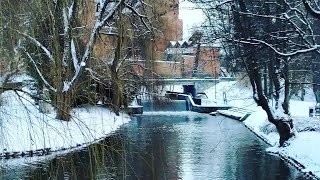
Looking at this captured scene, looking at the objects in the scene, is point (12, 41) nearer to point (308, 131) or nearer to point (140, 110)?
point (308, 131)

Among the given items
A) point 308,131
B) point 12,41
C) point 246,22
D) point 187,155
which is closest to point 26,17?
point 12,41

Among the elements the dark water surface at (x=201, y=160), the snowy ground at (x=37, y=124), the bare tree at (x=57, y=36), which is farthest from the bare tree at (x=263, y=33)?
the snowy ground at (x=37, y=124)

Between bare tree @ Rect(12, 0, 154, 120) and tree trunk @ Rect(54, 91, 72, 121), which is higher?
bare tree @ Rect(12, 0, 154, 120)

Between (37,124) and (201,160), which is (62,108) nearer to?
(37,124)

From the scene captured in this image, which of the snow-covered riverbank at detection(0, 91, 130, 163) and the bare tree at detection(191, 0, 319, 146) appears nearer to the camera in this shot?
the snow-covered riverbank at detection(0, 91, 130, 163)

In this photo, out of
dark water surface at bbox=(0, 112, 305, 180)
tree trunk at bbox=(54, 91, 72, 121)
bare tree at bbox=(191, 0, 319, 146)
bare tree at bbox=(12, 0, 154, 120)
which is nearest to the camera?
tree trunk at bbox=(54, 91, 72, 121)

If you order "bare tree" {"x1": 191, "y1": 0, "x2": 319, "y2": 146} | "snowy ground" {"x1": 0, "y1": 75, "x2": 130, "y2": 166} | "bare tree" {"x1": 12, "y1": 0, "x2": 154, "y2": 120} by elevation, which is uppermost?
"bare tree" {"x1": 191, "y1": 0, "x2": 319, "y2": 146}

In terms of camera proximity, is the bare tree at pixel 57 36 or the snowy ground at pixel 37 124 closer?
the snowy ground at pixel 37 124

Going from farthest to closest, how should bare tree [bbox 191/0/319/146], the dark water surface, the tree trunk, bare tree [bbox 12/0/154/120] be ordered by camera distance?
bare tree [bbox 191/0/319/146] → the dark water surface → bare tree [bbox 12/0/154/120] → the tree trunk

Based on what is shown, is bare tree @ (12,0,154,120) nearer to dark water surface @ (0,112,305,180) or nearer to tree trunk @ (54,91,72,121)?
tree trunk @ (54,91,72,121)

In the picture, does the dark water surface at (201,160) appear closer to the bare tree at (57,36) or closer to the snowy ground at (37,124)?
the bare tree at (57,36)

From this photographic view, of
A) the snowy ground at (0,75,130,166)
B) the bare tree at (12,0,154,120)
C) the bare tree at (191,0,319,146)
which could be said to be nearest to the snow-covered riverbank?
the snowy ground at (0,75,130,166)

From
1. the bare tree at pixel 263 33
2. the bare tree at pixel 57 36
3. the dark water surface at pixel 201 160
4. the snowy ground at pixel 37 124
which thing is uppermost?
the bare tree at pixel 263 33

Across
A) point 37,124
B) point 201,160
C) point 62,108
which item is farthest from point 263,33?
point 62,108
